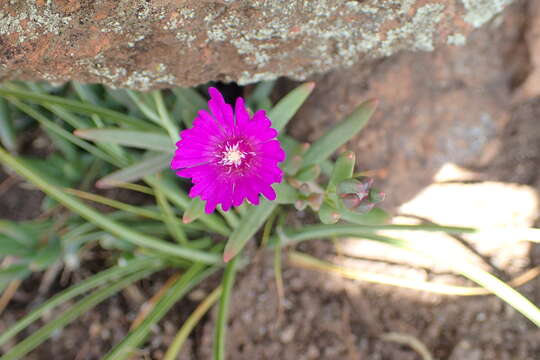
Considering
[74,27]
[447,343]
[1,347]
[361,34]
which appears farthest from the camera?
[1,347]

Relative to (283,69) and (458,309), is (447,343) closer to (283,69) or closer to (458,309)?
(458,309)

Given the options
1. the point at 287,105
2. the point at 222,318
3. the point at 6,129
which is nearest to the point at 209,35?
the point at 287,105

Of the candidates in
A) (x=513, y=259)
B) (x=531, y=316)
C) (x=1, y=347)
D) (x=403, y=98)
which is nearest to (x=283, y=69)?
(x=403, y=98)

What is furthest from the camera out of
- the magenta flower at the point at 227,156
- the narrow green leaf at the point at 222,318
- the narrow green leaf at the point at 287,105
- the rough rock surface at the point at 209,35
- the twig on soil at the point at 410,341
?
the twig on soil at the point at 410,341

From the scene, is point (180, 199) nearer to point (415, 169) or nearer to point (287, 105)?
point (287, 105)

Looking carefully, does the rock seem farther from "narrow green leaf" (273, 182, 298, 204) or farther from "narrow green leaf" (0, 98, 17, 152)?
"narrow green leaf" (0, 98, 17, 152)

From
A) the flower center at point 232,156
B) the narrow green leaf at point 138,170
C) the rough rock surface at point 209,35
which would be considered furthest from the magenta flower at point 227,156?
the narrow green leaf at point 138,170

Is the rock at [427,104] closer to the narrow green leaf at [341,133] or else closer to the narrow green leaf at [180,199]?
the narrow green leaf at [341,133]
